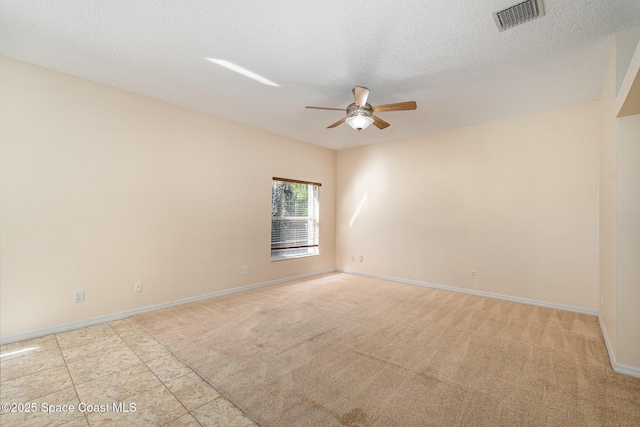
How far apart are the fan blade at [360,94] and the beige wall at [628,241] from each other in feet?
7.09

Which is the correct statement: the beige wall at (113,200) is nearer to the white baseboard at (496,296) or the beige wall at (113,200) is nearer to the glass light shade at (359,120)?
the glass light shade at (359,120)

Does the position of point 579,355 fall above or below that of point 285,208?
below

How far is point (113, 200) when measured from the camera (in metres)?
3.28

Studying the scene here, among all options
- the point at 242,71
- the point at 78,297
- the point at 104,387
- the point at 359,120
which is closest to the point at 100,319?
the point at 78,297

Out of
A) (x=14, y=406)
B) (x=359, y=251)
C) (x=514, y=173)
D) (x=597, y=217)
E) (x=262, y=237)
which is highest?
(x=514, y=173)

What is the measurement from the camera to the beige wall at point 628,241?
2158 millimetres

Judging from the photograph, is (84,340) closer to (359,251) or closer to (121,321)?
(121,321)

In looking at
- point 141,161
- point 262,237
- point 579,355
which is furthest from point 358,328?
point 141,161

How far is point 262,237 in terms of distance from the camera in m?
4.86

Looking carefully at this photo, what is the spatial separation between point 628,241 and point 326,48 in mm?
2972

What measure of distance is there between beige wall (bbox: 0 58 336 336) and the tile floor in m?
0.63

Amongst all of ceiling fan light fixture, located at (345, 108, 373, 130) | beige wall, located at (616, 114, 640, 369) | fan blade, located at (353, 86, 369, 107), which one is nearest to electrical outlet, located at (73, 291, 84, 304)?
ceiling fan light fixture, located at (345, 108, 373, 130)

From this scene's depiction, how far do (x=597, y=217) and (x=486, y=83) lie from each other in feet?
7.55

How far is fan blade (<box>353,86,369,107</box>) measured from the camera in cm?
287
